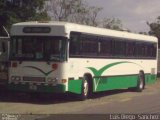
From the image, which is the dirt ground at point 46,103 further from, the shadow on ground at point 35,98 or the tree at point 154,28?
the tree at point 154,28

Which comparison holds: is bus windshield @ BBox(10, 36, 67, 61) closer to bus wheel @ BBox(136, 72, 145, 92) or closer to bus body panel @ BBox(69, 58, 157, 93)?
bus body panel @ BBox(69, 58, 157, 93)

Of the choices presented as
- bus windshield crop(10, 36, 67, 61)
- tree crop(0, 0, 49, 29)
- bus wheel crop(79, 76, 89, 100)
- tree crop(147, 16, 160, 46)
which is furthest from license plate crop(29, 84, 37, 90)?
tree crop(147, 16, 160, 46)

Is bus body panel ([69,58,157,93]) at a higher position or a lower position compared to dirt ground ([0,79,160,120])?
higher

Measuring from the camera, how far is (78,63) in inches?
858

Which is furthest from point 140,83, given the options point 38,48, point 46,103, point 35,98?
point 38,48

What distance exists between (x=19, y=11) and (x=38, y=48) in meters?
13.1

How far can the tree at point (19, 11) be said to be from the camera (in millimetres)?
32812

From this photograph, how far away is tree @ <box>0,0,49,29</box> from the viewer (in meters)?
32.8

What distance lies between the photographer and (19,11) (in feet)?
111

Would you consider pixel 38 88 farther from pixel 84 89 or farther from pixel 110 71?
pixel 110 71

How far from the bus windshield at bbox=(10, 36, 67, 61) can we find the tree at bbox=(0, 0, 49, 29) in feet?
36.8

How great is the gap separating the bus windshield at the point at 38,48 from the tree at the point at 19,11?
1121 centimetres

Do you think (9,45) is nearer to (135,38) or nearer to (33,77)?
(33,77)

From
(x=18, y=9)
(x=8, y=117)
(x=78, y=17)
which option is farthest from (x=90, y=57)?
(x=78, y=17)
